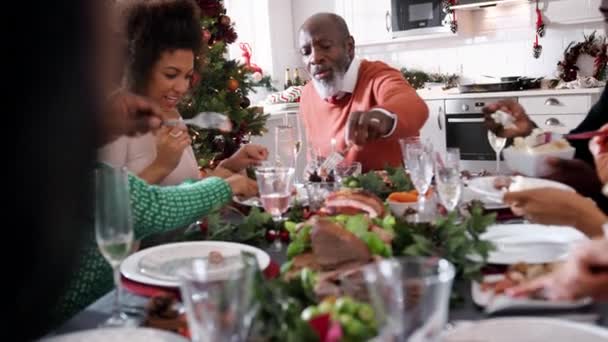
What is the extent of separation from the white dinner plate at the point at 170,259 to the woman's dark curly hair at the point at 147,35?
2.70 ft

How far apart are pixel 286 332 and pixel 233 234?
61 cm

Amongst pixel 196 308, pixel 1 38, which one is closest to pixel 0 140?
pixel 1 38

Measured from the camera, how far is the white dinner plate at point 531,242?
94 centimetres

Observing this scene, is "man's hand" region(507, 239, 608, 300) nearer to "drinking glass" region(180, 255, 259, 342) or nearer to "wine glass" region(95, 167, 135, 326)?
"drinking glass" region(180, 255, 259, 342)

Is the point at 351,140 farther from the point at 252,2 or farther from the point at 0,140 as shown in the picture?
the point at 252,2

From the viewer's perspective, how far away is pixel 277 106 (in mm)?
4281

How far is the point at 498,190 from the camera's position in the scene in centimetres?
136

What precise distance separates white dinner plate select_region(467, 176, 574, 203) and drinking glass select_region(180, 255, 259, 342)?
2.62ft

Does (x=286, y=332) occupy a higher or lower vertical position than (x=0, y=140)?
lower

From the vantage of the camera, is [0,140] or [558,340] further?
[558,340]

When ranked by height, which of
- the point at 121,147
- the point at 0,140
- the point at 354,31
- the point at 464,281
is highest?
the point at 354,31

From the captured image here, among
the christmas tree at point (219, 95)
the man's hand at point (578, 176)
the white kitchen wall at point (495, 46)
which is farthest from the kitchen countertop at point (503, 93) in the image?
the man's hand at point (578, 176)

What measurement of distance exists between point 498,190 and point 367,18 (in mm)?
3502

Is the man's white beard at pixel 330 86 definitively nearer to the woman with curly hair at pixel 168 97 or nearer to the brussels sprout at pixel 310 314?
the woman with curly hair at pixel 168 97
